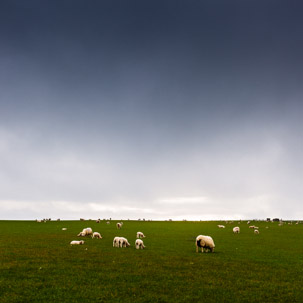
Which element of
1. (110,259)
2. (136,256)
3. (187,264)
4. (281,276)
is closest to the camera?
(281,276)

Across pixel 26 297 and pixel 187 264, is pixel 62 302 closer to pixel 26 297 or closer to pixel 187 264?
pixel 26 297

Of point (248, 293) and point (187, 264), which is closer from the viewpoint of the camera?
point (248, 293)

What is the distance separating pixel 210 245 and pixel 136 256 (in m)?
8.26

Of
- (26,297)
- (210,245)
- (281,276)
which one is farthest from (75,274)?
(210,245)

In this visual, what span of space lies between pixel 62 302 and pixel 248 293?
9119 millimetres

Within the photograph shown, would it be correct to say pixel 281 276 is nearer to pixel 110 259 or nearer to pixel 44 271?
pixel 110 259

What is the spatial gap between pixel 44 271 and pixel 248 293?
12202mm

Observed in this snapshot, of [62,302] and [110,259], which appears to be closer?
[62,302]

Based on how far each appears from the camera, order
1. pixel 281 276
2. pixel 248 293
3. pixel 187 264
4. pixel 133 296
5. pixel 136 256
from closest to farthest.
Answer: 1. pixel 133 296
2. pixel 248 293
3. pixel 281 276
4. pixel 187 264
5. pixel 136 256

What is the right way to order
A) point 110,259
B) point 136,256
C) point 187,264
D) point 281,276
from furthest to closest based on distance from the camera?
point 136,256 < point 110,259 < point 187,264 < point 281,276

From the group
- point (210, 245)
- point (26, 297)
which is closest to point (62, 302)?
point (26, 297)

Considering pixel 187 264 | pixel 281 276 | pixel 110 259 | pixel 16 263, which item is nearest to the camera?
pixel 281 276

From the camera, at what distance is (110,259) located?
21.2 meters

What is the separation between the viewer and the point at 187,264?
1988cm
